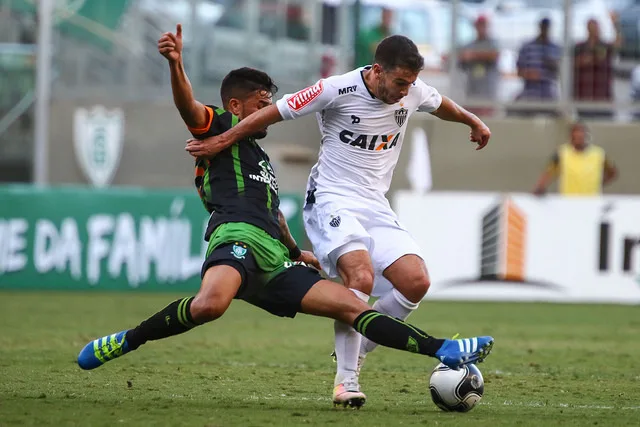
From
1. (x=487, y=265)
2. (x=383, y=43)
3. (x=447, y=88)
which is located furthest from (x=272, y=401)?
(x=447, y=88)

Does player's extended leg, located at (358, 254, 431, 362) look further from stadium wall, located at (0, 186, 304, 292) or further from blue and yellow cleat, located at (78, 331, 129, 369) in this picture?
stadium wall, located at (0, 186, 304, 292)

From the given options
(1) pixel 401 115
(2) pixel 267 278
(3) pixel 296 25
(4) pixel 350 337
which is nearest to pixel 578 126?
(3) pixel 296 25

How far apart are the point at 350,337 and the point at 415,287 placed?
0.52 meters

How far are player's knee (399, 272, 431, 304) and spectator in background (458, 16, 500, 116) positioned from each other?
40.7 feet

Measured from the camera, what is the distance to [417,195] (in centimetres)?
1661

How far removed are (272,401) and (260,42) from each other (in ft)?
45.1

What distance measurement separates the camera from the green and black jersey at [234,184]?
6.82 metres

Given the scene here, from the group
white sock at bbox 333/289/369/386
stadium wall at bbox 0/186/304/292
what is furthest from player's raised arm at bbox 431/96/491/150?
stadium wall at bbox 0/186/304/292

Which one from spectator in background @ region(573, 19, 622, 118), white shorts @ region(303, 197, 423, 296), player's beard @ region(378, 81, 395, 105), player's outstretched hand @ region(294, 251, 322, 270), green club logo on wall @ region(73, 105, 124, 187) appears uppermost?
spectator in background @ region(573, 19, 622, 118)

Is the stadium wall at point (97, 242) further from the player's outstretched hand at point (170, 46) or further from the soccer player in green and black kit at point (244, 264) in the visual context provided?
the player's outstretched hand at point (170, 46)

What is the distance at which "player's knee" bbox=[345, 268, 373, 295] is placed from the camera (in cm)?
694

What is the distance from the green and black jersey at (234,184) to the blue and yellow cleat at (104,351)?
75 cm

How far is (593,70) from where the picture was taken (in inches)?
763

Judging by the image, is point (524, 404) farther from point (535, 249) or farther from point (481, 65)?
point (481, 65)
